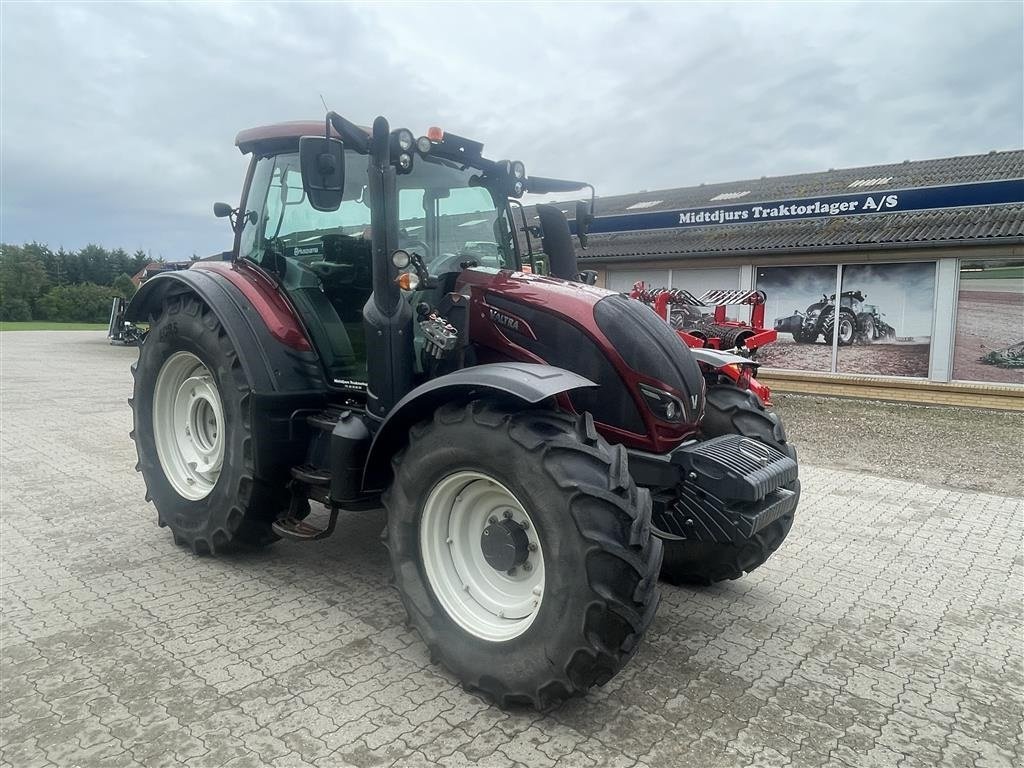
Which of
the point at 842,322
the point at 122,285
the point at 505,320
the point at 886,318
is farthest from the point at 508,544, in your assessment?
the point at 122,285

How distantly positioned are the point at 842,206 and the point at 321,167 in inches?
427

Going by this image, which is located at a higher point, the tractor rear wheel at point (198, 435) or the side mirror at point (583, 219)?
the side mirror at point (583, 219)

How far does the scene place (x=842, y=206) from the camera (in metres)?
11.5

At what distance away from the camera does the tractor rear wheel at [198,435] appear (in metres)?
3.73

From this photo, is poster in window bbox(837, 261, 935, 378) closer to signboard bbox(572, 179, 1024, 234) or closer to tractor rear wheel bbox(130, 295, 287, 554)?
signboard bbox(572, 179, 1024, 234)

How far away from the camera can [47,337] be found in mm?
28047

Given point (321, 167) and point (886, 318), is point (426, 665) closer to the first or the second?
point (321, 167)

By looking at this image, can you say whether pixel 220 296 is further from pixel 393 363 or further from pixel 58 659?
pixel 58 659

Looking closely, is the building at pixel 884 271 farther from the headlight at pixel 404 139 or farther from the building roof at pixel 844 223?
the headlight at pixel 404 139

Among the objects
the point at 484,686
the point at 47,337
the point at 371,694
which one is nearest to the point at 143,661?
the point at 371,694

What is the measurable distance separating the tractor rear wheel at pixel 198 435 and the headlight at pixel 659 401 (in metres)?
2.07

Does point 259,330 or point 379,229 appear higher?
point 379,229

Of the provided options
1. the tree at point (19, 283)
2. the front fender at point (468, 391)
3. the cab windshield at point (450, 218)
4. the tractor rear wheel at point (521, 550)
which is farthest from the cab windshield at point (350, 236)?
the tree at point (19, 283)

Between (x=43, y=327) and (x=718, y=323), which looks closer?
(x=718, y=323)
